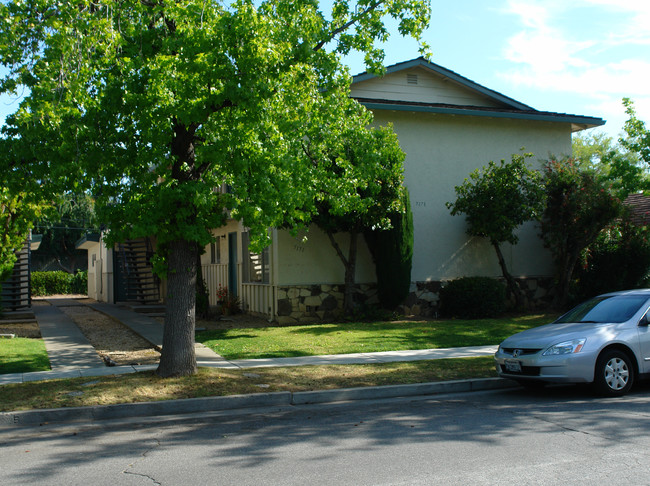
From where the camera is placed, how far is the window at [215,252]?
2270 cm

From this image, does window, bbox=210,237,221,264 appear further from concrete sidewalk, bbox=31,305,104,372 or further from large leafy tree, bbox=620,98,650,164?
large leafy tree, bbox=620,98,650,164

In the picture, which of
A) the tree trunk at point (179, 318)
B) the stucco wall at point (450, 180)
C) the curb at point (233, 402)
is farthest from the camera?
the stucco wall at point (450, 180)

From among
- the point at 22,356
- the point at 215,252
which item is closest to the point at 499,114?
the point at 215,252

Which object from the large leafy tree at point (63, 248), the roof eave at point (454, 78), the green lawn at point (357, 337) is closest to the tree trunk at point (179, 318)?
the green lawn at point (357, 337)

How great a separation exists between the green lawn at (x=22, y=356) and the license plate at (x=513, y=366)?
7505 mm

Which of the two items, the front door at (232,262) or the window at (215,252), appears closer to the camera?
the front door at (232,262)

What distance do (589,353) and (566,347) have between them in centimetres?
30

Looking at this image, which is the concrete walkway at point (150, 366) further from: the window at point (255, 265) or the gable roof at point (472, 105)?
the gable roof at point (472, 105)

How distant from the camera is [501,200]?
17.4 m

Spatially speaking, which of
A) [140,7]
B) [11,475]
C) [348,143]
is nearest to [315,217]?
[348,143]

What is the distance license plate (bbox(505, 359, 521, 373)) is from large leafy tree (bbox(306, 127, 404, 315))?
4.46m

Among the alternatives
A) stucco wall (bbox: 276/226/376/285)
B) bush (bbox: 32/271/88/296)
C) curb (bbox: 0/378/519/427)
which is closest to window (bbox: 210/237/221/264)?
stucco wall (bbox: 276/226/376/285)

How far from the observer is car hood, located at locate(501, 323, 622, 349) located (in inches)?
334

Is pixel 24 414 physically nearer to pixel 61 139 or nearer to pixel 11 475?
pixel 11 475
